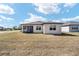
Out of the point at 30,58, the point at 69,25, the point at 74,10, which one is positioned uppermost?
the point at 74,10

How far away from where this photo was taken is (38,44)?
668cm

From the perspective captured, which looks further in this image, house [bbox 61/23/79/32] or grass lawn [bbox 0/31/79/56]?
house [bbox 61/23/79/32]

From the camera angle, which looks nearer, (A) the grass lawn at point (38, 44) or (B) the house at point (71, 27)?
(A) the grass lawn at point (38, 44)

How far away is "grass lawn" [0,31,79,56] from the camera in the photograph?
5871 millimetres

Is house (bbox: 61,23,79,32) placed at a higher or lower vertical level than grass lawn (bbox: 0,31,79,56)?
higher

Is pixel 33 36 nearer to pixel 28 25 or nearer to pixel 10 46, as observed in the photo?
pixel 28 25

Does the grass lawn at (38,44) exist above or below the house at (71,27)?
below

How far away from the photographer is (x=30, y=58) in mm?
5535

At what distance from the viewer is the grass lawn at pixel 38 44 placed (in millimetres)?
5871

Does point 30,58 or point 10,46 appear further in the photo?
point 10,46

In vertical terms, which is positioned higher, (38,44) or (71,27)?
(71,27)

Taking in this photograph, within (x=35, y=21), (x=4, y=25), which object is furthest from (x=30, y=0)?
(x=4, y=25)

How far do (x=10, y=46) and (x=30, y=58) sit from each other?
4.05ft

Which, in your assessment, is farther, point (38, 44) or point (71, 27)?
point (71, 27)
